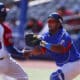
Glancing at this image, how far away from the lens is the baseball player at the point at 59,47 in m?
7.93

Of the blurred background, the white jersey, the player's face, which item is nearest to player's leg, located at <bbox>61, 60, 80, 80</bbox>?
the player's face

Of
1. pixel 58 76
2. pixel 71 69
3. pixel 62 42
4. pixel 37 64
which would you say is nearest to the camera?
pixel 58 76

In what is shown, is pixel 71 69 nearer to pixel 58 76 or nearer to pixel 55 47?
pixel 58 76

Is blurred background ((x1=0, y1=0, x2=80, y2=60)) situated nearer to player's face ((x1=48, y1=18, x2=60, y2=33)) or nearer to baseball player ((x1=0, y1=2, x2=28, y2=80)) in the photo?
baseball player ((x1=0, y1=2, x2=28, y2=80))

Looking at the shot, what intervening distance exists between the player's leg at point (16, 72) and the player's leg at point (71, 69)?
637 millimetres

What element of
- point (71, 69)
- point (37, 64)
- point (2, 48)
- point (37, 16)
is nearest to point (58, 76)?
point (71, 69)

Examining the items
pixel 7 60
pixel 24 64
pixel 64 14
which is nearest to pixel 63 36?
pixel 7 60

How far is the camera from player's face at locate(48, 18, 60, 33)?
791 cm

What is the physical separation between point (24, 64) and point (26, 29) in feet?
5.98

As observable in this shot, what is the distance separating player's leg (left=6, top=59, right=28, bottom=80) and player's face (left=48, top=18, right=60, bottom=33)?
0.81 m

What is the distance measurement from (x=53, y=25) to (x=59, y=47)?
332 millimetres

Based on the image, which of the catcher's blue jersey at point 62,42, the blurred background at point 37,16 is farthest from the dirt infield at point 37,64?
the catcher's blue jersey at point 62,42

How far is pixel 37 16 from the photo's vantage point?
65.2ft

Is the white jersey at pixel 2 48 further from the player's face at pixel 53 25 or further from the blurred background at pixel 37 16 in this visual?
the blurred background at pixel 37 16
